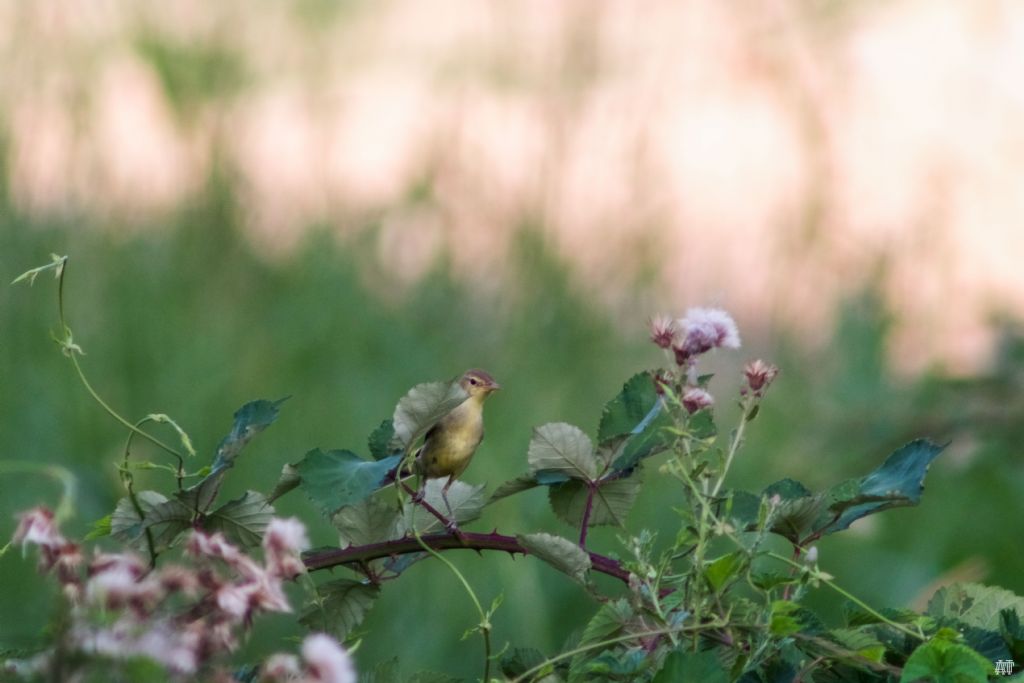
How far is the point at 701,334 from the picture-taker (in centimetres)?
87

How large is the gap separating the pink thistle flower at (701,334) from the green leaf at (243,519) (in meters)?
0.27

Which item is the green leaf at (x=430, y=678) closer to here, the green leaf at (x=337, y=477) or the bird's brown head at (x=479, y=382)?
the green leaf at (x=337, y=477)

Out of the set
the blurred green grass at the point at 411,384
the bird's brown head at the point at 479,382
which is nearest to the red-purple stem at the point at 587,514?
the bird's brown head at the point at 479,382

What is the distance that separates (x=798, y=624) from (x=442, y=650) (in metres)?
1.99

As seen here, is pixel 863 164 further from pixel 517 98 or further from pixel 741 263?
pixel 517 98

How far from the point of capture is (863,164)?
411 centimetres

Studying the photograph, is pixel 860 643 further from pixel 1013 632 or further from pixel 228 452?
pixel 228 452

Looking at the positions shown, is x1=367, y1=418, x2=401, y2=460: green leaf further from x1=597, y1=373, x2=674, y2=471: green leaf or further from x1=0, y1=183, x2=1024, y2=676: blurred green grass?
x1=0, y1=183, x2=1024, y2=676: blurred green grass

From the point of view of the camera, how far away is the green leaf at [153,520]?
0.85 metres

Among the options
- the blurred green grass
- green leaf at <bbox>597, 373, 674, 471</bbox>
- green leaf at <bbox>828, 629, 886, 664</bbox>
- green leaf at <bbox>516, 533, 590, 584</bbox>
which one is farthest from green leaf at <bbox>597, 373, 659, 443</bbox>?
the blurred green grass

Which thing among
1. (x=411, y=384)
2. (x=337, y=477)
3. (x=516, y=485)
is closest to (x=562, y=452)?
(x=516, y=485)

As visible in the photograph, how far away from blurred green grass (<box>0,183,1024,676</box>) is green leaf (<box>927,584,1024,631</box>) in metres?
1.68

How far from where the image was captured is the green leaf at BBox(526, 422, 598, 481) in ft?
2.91

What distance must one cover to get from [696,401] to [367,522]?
219 mm
